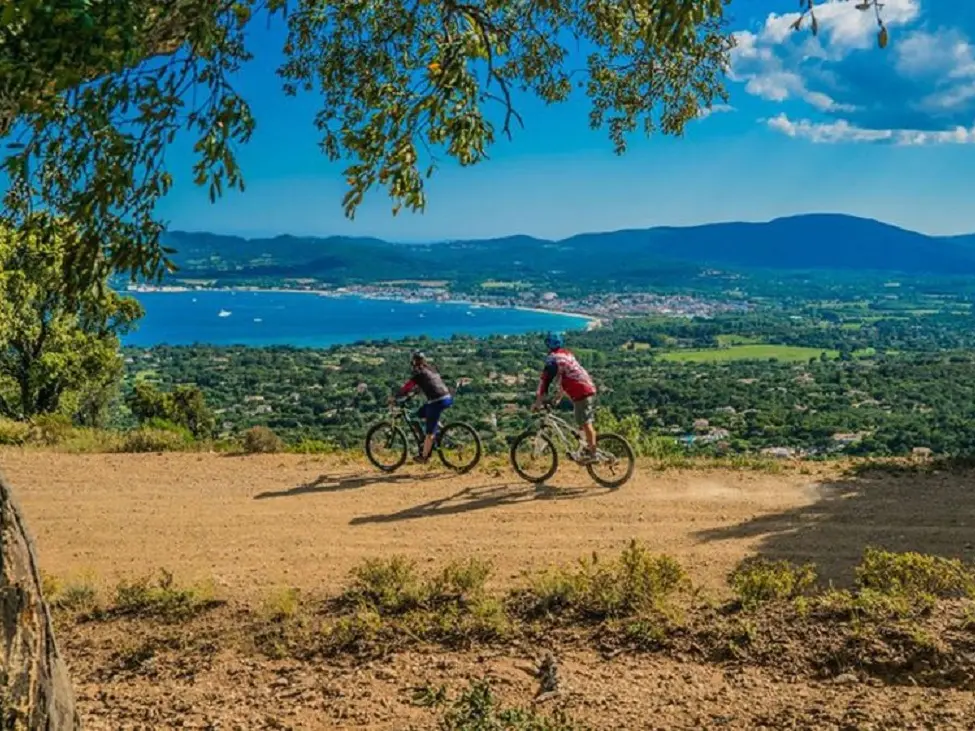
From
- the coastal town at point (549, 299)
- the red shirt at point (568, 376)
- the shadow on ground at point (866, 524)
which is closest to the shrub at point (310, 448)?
the red shirt at point (568, 376)

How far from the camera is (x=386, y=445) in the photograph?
39.2ft

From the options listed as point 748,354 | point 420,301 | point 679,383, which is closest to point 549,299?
point 420,301

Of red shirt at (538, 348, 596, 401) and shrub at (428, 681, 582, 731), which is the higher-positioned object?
red shirt at (538, 348, 596, 401)

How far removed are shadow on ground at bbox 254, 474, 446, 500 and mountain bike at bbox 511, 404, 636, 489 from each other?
1.17m

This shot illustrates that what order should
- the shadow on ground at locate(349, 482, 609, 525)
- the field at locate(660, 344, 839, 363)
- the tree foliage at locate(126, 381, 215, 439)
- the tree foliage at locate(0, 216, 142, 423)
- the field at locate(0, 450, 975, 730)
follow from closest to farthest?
1. the field at locate(0, 450, 975, 730)
2. the shadow on ground at locate(349, 482, 609, 525)
3. the tree foliage at locate(0, 216, 142, 423)
4. the tree foliage at locate(126, 381, 215, 439)
5. the field at locate(660, 344, 839, 363)

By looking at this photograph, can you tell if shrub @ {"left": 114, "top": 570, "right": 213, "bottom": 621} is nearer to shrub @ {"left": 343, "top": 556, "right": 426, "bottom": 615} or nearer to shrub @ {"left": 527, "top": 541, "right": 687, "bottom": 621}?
shrub @ {"left": 343, "top": 556, "right": 426, "bottom": 615}

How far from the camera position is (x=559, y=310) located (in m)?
152

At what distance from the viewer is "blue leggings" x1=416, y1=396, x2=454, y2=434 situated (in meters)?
11.7

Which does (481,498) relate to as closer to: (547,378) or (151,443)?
(547,378)

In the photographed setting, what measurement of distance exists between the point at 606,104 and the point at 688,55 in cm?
90

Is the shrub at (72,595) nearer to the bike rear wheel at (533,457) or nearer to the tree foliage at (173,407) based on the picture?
the bike rear wheel at (533,457)

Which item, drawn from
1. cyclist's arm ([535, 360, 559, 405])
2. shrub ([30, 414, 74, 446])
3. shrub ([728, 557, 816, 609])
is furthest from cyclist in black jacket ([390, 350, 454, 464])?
shrub ([30, 414, 74, 446])

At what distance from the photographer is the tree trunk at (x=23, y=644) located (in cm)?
404

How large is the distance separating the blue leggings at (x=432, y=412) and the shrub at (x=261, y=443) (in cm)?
278
